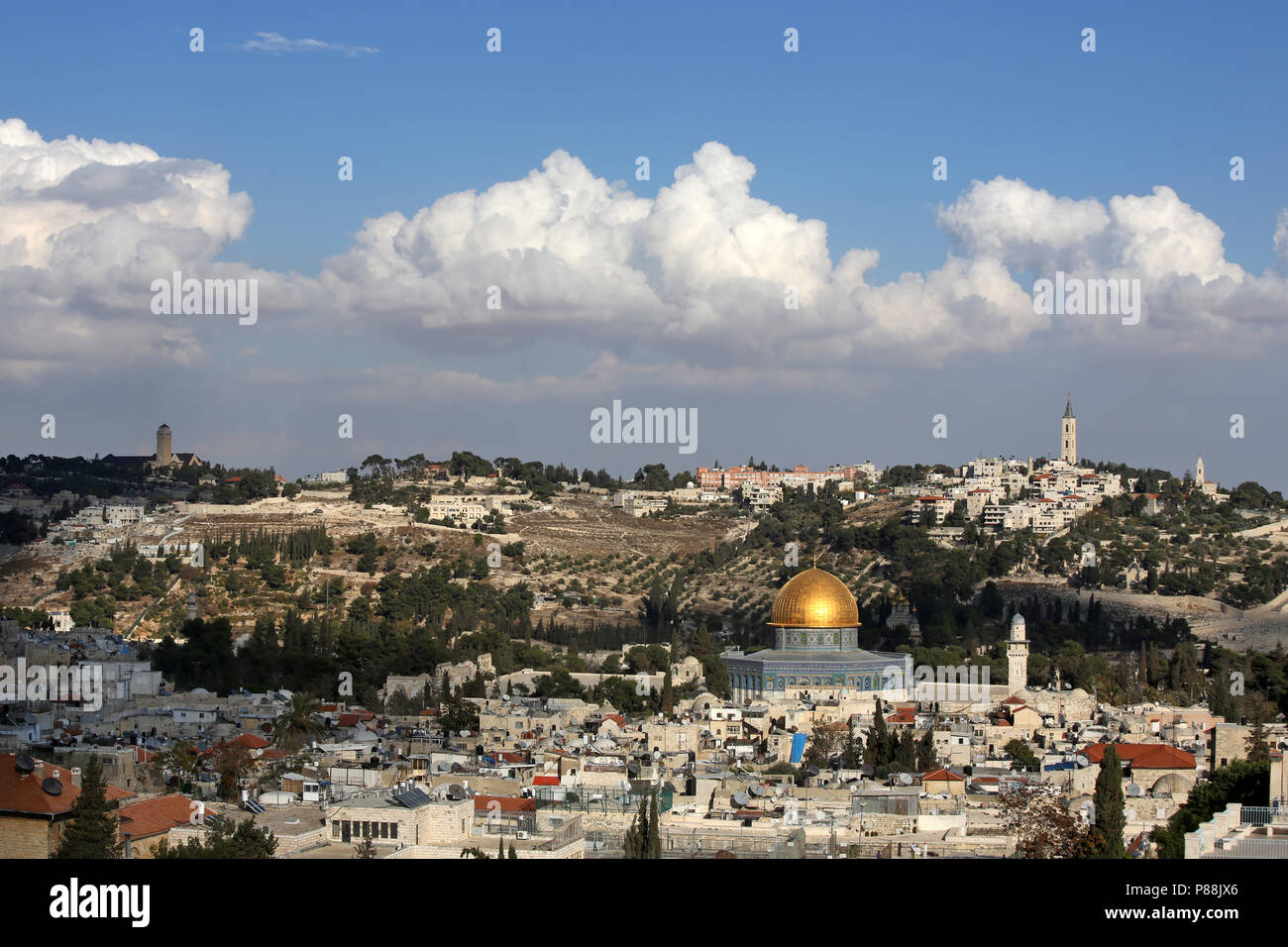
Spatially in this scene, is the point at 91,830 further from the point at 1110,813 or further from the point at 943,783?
the point at 943,783

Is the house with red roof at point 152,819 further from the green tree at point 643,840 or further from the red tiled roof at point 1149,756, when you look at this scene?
the red tiled roof at point 1149,756

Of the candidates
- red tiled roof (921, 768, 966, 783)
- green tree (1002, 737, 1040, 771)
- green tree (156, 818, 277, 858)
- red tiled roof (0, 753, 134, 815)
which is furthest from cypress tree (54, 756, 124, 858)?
green tree (1002, 737, 1040, 771)

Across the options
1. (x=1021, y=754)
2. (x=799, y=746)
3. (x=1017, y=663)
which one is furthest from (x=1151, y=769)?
(x=1017, y=663)

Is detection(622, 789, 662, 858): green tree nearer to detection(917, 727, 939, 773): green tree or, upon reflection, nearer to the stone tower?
detection(917, 727, 939, 773): green tree

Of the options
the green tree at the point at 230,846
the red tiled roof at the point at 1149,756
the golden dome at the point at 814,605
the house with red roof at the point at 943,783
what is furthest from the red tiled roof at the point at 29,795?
the golden dome at the point at 814,605

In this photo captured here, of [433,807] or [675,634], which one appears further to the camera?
[675,634]
